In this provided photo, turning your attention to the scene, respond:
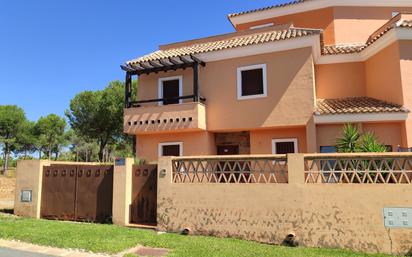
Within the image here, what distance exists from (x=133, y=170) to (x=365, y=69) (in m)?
11.8

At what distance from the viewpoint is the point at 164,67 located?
16.9m

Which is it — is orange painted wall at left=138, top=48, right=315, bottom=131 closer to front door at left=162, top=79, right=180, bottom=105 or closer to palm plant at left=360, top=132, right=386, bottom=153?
front door at left=162, top=79, right=180, bottom=105

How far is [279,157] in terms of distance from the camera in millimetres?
9422

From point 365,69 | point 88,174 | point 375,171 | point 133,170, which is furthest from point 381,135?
point 88,174

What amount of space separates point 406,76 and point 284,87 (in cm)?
466

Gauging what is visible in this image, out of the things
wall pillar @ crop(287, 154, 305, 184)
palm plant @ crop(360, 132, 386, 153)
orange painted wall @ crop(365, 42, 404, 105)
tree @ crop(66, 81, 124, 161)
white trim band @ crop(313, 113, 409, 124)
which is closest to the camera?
wall pillar @ crop(287, 154, 305, 184)

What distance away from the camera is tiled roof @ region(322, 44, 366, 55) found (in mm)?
16300

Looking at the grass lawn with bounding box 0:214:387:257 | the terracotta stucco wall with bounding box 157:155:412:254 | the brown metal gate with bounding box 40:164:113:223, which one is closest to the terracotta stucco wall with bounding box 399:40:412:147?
the terracotta stucco wall with bounding box 157:155:412:254

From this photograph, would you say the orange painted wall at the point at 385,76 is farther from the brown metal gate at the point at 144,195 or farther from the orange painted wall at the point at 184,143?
the brown metal gate at the point at 144,195

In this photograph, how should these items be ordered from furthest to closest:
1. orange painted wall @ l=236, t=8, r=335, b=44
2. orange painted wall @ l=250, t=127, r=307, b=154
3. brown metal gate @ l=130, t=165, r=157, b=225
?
1. orange painted wall @ l=236, t=8, r=335, b=44
2. orange painted wall @ l=250, t=127, r=307, b=154
3. brown metal gate @ l=130, t=165, r=157, b=225

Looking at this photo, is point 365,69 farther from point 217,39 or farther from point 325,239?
point 325,239

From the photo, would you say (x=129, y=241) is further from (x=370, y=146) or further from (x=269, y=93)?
(x=269, y=93)

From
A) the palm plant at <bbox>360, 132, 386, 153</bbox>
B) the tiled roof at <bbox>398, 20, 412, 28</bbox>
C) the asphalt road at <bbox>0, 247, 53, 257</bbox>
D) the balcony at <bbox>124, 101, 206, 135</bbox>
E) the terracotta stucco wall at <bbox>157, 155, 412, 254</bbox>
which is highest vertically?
the tiled roof at <bbox>398, 20, 412, 28</bbox>

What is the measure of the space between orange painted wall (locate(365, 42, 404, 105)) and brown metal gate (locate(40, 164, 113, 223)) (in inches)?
451
